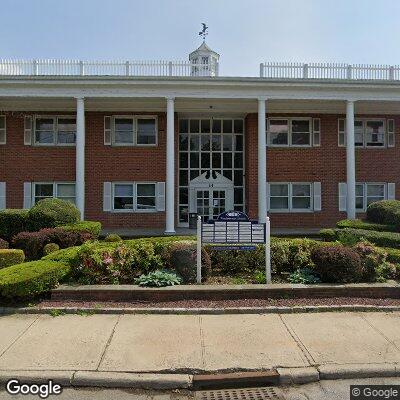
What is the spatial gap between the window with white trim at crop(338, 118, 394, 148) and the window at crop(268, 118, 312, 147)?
1889 mm

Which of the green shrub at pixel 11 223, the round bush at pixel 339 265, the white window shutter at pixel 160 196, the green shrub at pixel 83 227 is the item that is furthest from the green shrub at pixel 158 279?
the white window shutter at pixel 160 196

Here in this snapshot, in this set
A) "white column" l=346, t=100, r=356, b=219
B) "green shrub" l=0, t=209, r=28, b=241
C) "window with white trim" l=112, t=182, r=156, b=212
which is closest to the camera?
"green shrub" l=0, t=209, r=28, b=241

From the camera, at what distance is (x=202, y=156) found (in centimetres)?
2259

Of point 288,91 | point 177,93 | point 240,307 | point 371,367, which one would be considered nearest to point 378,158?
point 288,91

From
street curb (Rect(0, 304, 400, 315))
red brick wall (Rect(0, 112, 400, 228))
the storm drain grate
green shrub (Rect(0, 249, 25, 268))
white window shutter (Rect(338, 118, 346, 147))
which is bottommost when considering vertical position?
the storm drain grate

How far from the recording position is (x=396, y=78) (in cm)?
1959

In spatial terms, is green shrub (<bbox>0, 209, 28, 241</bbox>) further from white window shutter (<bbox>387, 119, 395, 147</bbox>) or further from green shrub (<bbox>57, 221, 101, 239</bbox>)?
white window shutter (<bbox>387, 119, 395, 147</bbox>)

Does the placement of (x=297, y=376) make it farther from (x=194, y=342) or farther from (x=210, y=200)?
(x=210, y=200)

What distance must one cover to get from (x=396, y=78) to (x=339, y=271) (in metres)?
14.9

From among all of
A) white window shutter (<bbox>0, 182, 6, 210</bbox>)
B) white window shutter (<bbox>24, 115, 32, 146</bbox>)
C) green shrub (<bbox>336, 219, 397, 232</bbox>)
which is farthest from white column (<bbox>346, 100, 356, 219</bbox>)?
white window shutter (<bbox>0, 182, 6, 210</bbox>)

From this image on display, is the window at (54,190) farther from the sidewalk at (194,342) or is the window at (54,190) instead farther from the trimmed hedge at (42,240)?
the sidewalk at (194,342)

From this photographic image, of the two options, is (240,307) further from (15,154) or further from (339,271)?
(15,154)

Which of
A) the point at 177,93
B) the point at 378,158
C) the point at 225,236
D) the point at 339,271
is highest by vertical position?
the point at 177,93

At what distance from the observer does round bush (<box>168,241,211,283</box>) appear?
8453 millimetres
